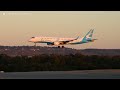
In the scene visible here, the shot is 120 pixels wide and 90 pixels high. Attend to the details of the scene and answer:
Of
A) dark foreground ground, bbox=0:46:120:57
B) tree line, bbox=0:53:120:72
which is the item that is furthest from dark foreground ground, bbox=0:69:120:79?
dark foreground ground, bbox=0:46:120:57

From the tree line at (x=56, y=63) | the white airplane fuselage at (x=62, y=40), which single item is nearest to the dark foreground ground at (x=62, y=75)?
the tree line at (x=56, y=63)

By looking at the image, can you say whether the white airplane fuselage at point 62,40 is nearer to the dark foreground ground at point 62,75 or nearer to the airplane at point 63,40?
the airplane at point 63,40

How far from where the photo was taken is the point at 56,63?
12.2 m

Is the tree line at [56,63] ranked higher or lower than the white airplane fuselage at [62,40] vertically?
lower

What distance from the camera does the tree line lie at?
12.2 m

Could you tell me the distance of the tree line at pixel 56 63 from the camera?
1219 cm

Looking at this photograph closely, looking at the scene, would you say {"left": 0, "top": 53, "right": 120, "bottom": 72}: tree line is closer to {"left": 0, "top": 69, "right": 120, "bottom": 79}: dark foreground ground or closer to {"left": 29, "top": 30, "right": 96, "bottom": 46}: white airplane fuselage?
{"left": 0, "top": 69, "right": 120, "bottom": 79}: dark foreground ground

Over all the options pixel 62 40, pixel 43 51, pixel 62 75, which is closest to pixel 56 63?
pixel 43 51

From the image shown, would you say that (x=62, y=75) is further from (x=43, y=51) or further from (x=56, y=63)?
(x=56, y=63)
